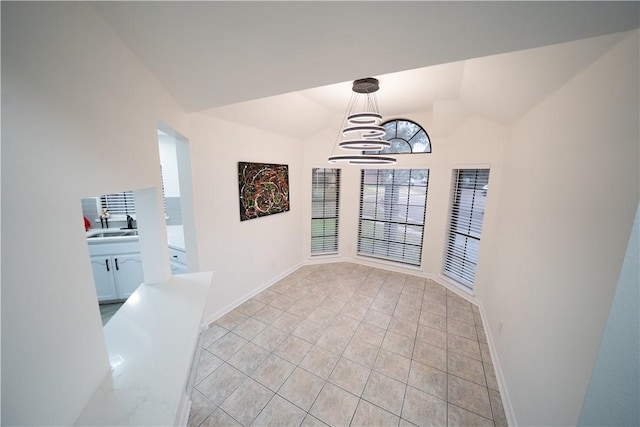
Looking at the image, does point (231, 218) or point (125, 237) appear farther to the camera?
point (125, 237)

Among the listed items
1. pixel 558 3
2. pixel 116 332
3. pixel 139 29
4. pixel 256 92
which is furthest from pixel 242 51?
pixel 116 332

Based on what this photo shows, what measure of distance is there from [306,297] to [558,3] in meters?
3.92

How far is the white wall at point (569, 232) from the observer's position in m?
1.14

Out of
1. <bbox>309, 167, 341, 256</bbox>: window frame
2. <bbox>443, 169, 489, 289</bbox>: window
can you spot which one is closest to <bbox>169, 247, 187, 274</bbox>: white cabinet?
<bbox>309, 167, 341, 256</bbox>: window frame

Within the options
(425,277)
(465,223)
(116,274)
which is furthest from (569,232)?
(116,274)

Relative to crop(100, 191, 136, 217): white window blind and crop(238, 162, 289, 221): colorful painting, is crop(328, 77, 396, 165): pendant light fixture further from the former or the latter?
crop(100, 191, 136, 217): white window blind

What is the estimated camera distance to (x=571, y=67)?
1.60 meters

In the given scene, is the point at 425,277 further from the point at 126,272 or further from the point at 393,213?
the point at 126,272

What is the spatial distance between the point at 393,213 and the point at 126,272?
16.0 feet

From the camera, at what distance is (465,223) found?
4012 millimetres

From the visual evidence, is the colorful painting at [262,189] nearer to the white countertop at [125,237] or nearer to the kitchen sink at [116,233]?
the white countertop at [125,237]

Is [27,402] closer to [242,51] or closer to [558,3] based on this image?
[242,51]

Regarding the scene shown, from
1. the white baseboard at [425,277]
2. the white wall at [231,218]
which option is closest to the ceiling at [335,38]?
the white wall at [231,218]

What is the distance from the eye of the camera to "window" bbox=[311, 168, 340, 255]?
5051 mm
